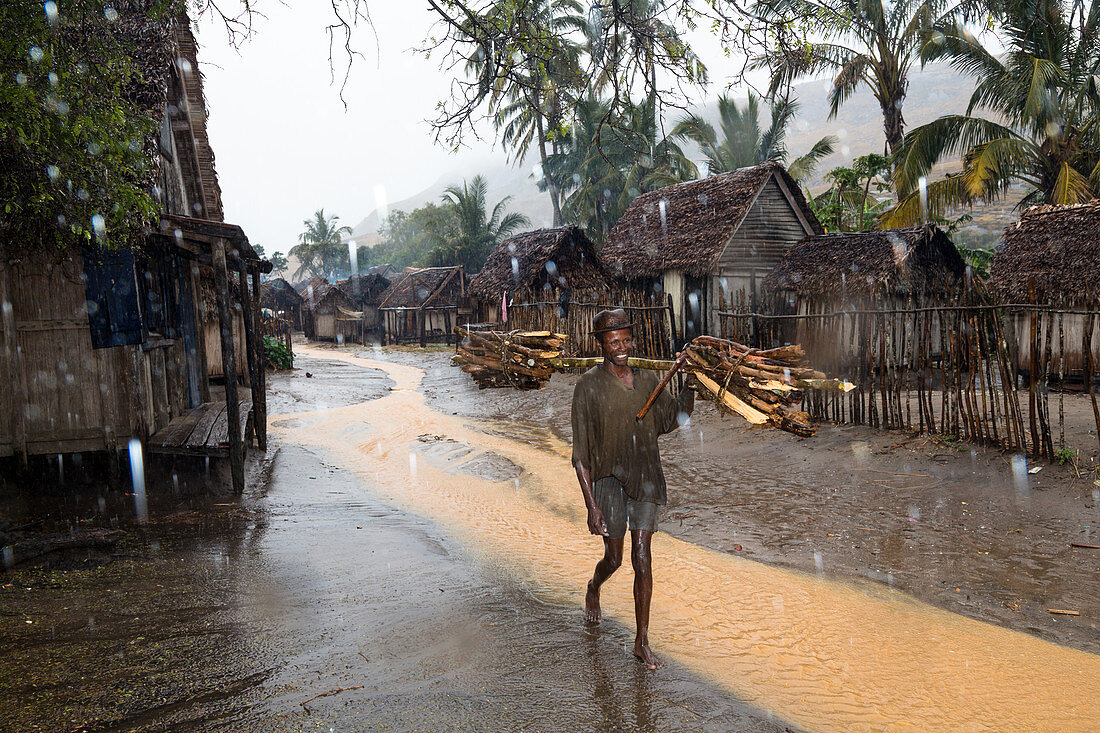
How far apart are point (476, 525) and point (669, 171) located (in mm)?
26055

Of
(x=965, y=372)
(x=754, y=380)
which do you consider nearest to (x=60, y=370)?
(x=754, y=380)

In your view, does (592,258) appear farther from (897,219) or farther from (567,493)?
(567,493)

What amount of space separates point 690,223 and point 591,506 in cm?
1463

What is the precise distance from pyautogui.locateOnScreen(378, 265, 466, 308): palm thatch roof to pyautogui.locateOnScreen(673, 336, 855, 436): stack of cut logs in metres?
29.7

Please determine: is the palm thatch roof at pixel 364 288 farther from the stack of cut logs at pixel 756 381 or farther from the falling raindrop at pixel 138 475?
the stack of cut logs at pixel 756 381

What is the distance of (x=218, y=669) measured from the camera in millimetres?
3459

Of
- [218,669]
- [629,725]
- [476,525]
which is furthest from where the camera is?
[476,525]

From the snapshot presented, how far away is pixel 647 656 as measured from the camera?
3637 mm

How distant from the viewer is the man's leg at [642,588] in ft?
11.8

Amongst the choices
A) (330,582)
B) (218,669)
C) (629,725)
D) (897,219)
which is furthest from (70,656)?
(897,219)

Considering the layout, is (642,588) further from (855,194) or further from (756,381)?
(855,194)

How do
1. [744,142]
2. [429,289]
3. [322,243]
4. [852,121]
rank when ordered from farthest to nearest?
[852,121] < [322,243] < [429,289] < [744,142]

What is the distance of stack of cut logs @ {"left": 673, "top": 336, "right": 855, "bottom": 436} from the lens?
13.9 feet

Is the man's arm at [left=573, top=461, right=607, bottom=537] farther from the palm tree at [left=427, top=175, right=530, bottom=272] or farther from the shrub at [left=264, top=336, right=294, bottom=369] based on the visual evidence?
the palm tree at [left=427, top=175, right=530, bottom=272]
